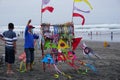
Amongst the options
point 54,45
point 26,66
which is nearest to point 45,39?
point 54,45

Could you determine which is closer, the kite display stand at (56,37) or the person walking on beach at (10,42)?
the person walking on beach at (10,42)

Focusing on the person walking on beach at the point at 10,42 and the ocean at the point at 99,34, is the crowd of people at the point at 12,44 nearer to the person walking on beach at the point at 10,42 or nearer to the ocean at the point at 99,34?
the person walking on beach at the point at 10,42

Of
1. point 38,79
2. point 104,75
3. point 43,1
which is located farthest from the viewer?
point 43,1

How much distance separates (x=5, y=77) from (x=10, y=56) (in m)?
1.06

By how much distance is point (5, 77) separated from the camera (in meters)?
10.2

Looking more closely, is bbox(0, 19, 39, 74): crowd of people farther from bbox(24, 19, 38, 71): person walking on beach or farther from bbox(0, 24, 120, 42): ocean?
bbox(0, 24, 120, 42): ocean

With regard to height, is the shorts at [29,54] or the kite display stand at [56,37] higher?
the kite display stand at [56,37]

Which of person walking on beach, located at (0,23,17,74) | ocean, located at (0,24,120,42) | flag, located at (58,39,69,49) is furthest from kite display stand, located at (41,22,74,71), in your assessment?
ocean, located at (0,24,120,42)

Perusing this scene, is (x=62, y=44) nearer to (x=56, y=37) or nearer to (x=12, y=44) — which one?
(x=56, y=37)

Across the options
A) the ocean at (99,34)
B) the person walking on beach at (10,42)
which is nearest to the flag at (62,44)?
the person walking on beach at (10,42)

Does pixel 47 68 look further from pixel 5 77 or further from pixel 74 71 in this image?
pixel 5 77

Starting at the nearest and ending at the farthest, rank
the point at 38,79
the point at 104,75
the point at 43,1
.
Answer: the point at 38,79
the point at 104,75
the point at 43,1

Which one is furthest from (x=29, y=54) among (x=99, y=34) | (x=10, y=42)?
(x=99, y=34)

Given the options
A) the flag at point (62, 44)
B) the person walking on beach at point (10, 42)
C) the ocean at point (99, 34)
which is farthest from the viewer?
the ocean at point (99, 34)
